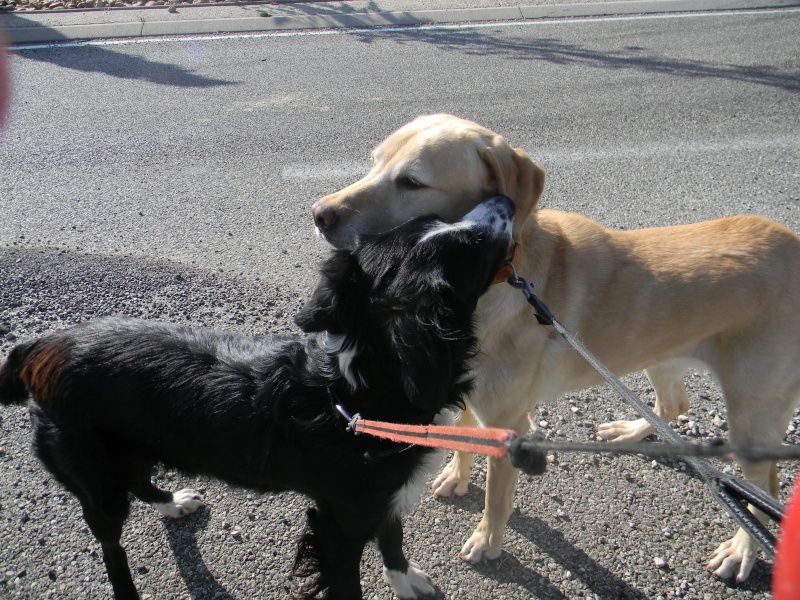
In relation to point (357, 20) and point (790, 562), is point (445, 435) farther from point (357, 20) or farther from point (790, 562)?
point (357, 20)

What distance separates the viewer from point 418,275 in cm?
188

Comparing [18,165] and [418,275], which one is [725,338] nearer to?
[418,275]

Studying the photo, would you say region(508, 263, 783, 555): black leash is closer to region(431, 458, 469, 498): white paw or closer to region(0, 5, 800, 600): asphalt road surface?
region(0, 5, 800, 600): asphalt road surface

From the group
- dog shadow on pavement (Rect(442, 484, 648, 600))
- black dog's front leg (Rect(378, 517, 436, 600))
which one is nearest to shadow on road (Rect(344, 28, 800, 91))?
dog shadow on pavement (Rect(442, 484, 648, 600))

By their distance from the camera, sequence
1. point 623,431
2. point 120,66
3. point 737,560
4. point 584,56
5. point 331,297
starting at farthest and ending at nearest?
point 584,56, point 120,66, point 623,431, point 737,560, point 331,297

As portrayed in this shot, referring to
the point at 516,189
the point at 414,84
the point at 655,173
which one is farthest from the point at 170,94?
the point at 516,189

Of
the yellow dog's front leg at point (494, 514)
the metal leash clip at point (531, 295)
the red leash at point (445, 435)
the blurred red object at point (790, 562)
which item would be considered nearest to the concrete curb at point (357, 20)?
the metal leash clip at point (531, 295)

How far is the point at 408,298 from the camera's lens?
6.04ft

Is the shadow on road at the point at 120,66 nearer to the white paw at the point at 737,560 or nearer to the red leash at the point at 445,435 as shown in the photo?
the red leash at the point at 445,435

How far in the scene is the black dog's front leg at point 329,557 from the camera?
7.36 feet

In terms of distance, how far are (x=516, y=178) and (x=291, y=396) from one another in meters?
1.23

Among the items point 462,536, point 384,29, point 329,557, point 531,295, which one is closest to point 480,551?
point 462,536

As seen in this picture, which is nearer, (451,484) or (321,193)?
(451,484)

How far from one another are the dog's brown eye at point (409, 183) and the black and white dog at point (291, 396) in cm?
35
